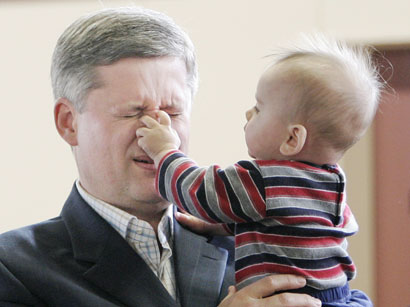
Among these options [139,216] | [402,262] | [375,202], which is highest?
[139,216]

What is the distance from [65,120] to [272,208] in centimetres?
68

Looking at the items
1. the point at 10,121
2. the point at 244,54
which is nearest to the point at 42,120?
the point at 10,121

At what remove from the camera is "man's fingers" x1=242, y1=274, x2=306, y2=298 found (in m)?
1.41

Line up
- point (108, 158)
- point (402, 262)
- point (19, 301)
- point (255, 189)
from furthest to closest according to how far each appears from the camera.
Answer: point (402, 262) < point (108, 158) < point (19, 301) < point (255, 189)

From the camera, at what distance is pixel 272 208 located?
4.54 feet

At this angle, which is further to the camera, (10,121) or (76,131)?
(10,121)

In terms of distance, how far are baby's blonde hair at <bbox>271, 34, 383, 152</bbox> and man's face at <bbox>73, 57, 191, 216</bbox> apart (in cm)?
35

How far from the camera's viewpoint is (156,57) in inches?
68.1

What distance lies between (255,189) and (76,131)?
60 centimetres

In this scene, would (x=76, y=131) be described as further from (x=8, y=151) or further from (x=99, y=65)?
(x=8, y=151)

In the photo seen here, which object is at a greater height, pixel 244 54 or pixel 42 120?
pixel 244 54

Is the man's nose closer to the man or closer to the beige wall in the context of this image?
the man

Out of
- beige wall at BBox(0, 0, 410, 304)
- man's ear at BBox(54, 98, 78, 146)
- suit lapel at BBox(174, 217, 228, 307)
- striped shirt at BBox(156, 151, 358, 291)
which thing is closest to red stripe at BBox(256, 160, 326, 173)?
striped shirt at BBox(156, 151, 358, 291)

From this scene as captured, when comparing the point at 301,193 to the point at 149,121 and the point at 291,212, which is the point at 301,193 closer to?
the point at 291,212
